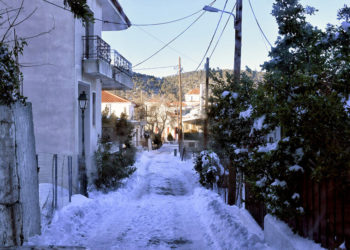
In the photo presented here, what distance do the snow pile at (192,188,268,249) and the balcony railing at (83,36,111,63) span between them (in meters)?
8.06

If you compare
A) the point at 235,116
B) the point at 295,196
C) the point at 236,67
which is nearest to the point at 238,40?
the point at 236,67

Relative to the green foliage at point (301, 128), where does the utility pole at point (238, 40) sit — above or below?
above

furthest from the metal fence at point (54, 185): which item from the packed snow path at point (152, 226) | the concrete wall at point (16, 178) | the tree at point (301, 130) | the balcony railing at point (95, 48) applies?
the tree at point (301, 130)

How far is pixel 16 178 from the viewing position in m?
6.43

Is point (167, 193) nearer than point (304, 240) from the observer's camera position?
No

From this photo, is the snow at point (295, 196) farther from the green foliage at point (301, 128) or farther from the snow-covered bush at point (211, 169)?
the snow-covered bush at point (211, 169)

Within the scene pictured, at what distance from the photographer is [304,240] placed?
5.28 m

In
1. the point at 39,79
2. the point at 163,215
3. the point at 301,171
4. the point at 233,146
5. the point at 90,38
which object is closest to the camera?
the point at 301,171

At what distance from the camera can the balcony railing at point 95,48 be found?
15.0m

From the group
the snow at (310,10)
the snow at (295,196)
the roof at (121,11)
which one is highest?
the roof at (121,11)

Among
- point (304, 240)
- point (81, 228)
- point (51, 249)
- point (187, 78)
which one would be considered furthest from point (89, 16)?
point (187, 78)

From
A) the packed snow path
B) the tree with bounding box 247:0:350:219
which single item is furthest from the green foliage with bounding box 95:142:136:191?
the tree with bounding box 247:0:350:219

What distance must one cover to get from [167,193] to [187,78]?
529 feet

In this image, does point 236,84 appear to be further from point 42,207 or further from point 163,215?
point 42,207
